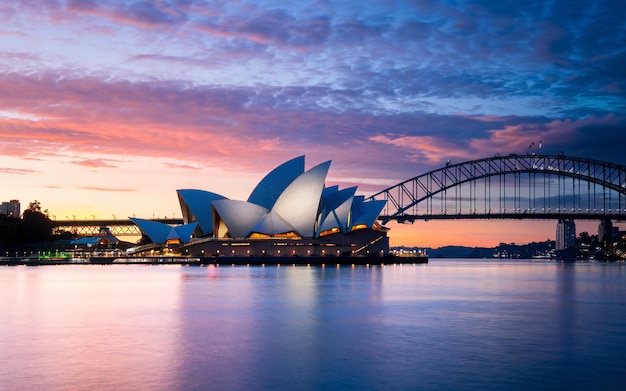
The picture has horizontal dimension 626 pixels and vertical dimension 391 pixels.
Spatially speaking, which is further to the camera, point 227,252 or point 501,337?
point 227,252

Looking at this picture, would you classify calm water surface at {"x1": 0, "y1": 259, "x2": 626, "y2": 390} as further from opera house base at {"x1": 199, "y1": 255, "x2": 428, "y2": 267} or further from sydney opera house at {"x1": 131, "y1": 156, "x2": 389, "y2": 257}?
opera house base at {"x1": 199, "y1": 255, "x2": 428, "y2": 267}

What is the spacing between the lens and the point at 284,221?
306 feet

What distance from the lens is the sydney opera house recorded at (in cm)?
8956

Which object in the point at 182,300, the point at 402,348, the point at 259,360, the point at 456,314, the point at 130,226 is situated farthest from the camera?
the point at 130,226

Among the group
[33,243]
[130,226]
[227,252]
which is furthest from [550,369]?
[130,226]

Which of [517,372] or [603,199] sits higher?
[603,199]

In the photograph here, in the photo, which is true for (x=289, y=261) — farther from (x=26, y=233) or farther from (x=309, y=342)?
(x=309, y=342)

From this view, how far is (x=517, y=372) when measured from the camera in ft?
53.3

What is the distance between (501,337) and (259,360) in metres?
8.27

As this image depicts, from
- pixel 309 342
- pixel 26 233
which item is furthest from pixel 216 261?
pixel 309 342

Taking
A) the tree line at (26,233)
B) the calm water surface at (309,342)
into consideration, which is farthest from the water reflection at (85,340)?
the tree line at (26,233)

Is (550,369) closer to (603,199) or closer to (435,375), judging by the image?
(435,375)

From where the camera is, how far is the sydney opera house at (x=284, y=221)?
8956cm

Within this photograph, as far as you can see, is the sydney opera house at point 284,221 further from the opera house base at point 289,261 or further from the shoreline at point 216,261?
the shoreline at point 216,261
